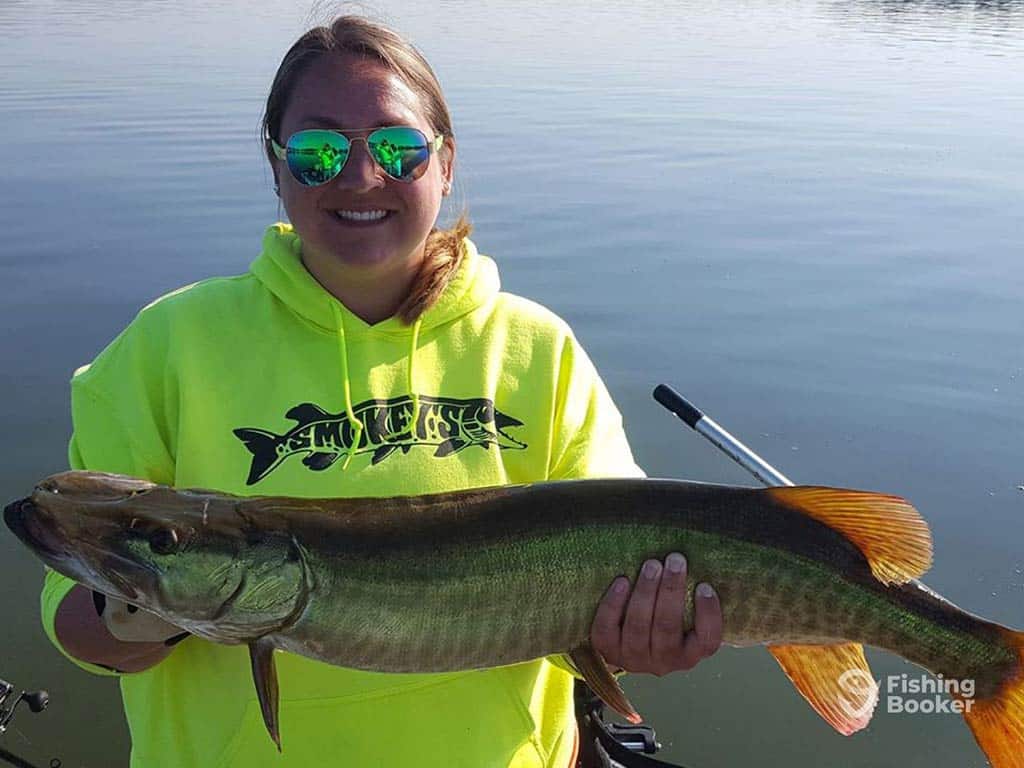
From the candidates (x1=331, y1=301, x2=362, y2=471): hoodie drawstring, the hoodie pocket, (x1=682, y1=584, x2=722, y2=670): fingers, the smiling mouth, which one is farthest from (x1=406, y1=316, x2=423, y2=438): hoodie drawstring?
(x1=682, y1=584, x2=722, y2=670): fingers

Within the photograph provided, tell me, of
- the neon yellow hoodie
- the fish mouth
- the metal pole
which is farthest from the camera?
the metal pole

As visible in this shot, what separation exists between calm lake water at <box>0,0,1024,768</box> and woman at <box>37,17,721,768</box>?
760 mm

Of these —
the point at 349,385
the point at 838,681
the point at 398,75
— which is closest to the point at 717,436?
the point at 838,681

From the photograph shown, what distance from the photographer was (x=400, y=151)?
2.55m

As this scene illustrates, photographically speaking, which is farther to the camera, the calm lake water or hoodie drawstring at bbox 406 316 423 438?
the calm lake water

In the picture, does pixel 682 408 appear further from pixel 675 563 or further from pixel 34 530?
pixel 34 530

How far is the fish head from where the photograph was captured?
2008mm

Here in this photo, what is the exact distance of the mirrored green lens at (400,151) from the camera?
8.29 feet

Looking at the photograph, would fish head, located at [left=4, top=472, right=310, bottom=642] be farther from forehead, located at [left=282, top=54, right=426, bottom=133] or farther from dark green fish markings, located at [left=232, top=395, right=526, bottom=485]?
forehead, located at [left=282, top=54, right=426, bottom=133]

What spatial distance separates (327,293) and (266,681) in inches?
41.3

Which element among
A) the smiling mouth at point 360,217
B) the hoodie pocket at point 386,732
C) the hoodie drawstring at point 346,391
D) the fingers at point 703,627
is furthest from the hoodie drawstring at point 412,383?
the fingers at point 703,627

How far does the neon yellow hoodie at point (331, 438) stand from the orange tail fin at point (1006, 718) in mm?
1055

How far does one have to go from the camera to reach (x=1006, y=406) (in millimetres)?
7215

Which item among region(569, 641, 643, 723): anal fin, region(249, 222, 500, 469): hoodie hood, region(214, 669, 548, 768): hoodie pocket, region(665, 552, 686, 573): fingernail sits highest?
region(249, 222, 500, 469): hoodie hood
